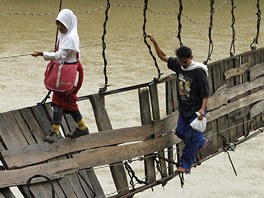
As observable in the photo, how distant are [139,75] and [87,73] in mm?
651

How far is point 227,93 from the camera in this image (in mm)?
3385

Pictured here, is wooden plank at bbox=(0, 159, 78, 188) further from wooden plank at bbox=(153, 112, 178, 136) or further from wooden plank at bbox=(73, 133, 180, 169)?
wooden plank at bbox=(153, 112, 178, 136)

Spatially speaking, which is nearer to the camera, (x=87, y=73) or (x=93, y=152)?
(x=93, y=152)

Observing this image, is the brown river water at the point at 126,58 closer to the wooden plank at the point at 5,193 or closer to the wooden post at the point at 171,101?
the wooden post at the point at 171,101

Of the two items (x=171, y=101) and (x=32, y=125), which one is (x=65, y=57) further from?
(x=171, y=101)

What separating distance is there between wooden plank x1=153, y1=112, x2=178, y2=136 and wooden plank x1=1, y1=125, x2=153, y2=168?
35 millimetres

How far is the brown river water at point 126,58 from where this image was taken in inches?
206

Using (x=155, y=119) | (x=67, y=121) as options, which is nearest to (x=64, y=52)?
(x=67, y=121)

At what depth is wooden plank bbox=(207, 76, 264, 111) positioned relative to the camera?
10.7 ft

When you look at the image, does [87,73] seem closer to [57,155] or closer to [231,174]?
[231,174]

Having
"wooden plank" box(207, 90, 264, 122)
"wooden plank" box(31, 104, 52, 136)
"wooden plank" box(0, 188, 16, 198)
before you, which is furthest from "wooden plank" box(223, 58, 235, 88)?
"wooden plank" box(0, 188, 16, 198)

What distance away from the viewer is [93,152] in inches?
102

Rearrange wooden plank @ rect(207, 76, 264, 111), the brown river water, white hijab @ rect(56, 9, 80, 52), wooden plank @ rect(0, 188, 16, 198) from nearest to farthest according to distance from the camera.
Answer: wooden plank @ rect(0, 188, 16, 198), white hijab @ rect(56, 9, 80, 52), wooden plank @ rect(207, 76, 264, 111), the brown river water

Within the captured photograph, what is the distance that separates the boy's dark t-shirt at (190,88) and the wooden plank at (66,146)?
18cm
